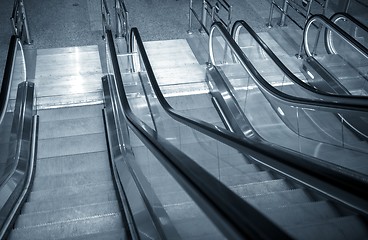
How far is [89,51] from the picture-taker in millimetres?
6594

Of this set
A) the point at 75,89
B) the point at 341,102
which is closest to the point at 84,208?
the point at 341,102

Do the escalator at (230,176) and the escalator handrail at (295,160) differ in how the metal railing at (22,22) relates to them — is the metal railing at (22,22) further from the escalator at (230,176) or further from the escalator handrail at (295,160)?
the escalator handrail at (295,160)

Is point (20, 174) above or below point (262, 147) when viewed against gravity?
below

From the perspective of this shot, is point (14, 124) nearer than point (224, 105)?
Yes

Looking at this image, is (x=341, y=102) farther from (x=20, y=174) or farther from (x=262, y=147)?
(x=20, y=174)

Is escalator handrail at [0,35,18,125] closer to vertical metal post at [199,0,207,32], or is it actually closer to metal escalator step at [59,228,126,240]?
metal escalator step at [59,228,126,240]

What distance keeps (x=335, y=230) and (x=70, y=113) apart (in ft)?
12.3

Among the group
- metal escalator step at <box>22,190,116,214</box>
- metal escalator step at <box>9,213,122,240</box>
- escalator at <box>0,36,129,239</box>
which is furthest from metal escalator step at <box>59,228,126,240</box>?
metal escalator step at <box>22,190,116,214</box>

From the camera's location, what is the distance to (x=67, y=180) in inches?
144

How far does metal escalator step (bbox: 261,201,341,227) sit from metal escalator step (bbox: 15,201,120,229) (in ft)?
4.37

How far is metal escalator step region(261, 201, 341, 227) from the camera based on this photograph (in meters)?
2.18

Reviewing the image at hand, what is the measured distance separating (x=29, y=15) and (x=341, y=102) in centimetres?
682

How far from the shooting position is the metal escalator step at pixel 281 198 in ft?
8.49

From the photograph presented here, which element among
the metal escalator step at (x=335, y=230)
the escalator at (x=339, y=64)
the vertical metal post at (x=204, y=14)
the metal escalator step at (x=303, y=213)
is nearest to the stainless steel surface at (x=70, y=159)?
the metal escalator step at (x=303, y=213)
